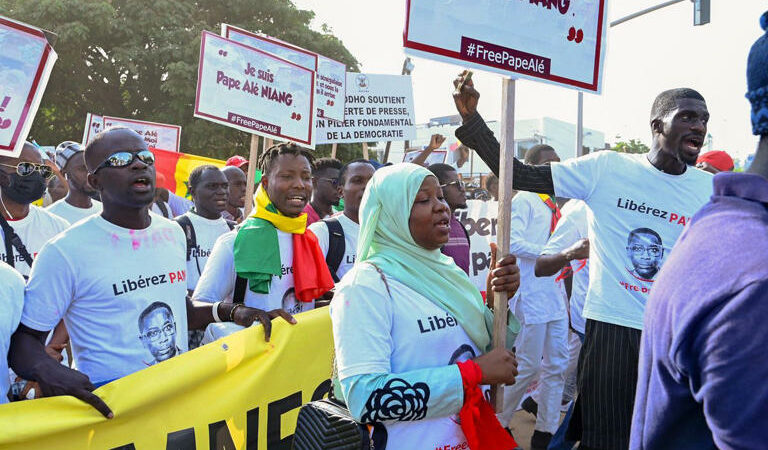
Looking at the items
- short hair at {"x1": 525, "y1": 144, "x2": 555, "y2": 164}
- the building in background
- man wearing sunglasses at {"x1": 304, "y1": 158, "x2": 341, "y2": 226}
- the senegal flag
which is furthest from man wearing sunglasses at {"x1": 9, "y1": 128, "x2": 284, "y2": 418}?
the building in background

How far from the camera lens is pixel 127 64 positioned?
68.0 ft

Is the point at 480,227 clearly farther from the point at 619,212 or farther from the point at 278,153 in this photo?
the point at 619,212

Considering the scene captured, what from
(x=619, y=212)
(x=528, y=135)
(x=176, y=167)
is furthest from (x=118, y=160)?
(x=528, y=135)

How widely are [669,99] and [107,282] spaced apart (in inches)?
106

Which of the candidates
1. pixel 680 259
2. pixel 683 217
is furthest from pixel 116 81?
pixel 680 259

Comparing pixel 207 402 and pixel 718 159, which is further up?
pixel 718 159

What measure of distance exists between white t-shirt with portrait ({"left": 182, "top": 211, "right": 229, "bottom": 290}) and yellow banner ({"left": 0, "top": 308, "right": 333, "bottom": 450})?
4.72 feet

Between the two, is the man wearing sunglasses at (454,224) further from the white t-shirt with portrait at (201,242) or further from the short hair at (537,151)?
the white t-shirt with portrait at (201,242)

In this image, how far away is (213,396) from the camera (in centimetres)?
325

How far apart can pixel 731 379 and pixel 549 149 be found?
5421 millimetres

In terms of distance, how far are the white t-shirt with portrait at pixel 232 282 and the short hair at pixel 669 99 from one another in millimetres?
2083

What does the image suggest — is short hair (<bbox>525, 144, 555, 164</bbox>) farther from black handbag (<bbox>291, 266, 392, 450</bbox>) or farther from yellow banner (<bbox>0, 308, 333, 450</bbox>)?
black handbag (<bbox>291, 266, 392, 450</bbox>)

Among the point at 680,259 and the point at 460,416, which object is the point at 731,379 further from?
the point at 460,416

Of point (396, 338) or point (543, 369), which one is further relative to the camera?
point (543, 369)
